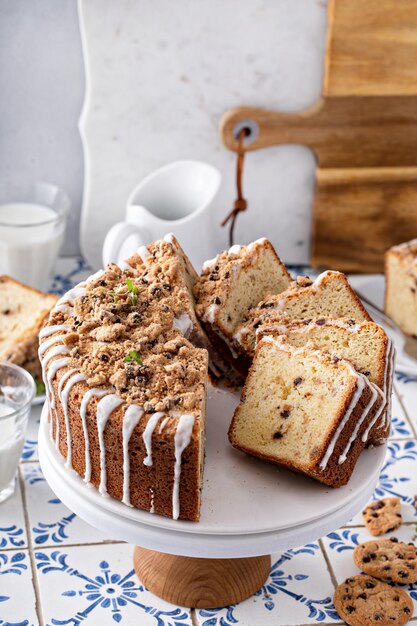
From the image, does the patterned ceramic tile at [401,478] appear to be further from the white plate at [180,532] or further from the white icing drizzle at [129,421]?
the white icing drizzle at [129,421]

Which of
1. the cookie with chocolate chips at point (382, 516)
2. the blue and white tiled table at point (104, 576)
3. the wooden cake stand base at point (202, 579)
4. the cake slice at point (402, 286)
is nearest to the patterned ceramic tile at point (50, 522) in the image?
the blue and white tiled table at point (104, 576)

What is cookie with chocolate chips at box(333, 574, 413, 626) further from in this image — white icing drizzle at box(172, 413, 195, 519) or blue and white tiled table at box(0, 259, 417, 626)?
white icing drizzle at box(172, 413, 195, 519)

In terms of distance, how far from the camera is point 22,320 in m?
2.56

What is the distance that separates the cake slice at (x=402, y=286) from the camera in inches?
107

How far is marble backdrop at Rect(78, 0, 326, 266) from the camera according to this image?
270 centimetres

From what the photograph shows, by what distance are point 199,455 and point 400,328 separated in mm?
1323

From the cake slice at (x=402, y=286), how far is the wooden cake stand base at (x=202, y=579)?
1.05 m

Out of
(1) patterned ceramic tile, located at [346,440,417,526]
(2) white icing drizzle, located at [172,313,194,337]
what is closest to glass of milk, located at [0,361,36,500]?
(2) white icing drizzle, located at [172,313,194,337]

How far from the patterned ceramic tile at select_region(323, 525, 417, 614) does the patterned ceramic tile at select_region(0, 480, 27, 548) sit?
25.0 inches

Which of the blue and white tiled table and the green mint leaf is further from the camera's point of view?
the blue and white tiled table

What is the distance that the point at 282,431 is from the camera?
1.72 m

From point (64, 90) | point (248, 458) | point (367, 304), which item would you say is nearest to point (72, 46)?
point (64, 90)

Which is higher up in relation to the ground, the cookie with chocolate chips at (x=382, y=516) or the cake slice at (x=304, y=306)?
the cake slice at (x=304, y=306)

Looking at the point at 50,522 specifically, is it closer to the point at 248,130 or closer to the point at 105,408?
the point at 105,408
